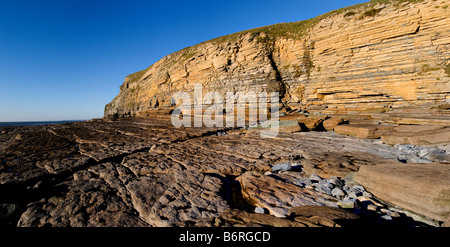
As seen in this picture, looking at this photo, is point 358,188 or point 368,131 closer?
point 358,188

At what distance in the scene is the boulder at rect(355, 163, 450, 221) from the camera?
231cm

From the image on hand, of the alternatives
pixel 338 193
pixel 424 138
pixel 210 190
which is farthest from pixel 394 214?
pixel 424 138

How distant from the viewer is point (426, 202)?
2.41m

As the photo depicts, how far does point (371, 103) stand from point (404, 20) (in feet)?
24.4

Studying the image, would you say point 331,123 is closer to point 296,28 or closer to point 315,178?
point 315,178

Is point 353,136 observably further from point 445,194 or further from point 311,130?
point 445,194

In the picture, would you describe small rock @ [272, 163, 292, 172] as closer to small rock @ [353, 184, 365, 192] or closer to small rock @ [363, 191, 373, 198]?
small rock @ [353, 184, 365, 192]

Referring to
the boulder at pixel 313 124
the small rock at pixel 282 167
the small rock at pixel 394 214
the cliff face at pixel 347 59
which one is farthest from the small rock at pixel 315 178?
the cliff face at pixel 347 59

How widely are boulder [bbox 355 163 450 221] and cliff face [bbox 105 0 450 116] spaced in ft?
53.5

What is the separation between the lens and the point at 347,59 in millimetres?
17266

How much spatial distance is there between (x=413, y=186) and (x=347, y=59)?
63.6 ft

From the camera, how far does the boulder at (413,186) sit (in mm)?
2312

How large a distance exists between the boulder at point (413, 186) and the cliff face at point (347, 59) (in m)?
16.3
